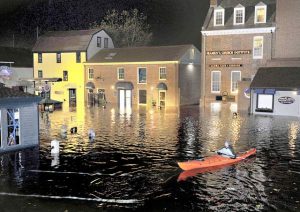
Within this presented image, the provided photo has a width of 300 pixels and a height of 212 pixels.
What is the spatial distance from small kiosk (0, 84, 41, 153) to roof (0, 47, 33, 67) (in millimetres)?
46832

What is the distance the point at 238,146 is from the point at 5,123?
49.6 ft

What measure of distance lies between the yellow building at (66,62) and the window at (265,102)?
97.7 feet

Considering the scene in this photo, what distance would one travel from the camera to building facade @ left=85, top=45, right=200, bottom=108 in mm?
57031

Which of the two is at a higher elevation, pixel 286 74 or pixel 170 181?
pixel 286 74

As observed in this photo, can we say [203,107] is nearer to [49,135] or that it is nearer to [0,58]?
[49,135]

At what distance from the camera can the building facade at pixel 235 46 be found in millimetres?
50656

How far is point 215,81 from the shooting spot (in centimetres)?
5438

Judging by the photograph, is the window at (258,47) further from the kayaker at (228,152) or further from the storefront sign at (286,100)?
the kayaker at (228,152)

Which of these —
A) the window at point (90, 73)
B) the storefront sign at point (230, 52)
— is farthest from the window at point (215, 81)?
the window at point (90, 73)

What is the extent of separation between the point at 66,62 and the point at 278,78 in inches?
1428

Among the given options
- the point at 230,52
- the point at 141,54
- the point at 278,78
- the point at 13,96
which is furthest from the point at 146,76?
the point at 13,96

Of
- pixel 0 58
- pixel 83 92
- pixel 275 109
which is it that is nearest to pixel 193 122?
pixel 275 109

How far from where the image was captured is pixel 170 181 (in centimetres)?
1791

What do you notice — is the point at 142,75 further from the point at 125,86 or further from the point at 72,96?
the point at 72,96
